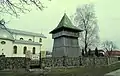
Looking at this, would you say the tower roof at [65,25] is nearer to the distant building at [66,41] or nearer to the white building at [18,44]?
the distant building at [66,41]

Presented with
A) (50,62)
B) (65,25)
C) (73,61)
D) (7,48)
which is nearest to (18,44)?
(7,48)

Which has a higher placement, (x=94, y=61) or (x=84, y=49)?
(x=84, y=49)

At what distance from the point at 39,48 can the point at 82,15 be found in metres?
22.7

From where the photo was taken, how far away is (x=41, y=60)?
26.9 meters

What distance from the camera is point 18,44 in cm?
5506

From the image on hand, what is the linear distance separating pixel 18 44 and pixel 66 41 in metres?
24.0

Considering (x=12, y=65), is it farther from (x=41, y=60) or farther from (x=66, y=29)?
(x=66, y=29)

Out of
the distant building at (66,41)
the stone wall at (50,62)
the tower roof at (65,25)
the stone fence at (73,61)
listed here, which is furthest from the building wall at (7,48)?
the stone fence at (73,61)

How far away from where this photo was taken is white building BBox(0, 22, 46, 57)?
1906 inches

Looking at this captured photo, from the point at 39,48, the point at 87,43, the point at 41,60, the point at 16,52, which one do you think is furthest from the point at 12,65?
the point at 39,48

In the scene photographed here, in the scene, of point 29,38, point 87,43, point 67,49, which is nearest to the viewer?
point 67,49

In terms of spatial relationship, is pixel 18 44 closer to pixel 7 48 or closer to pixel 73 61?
pixel 7 48

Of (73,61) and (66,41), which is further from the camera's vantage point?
(66,41)

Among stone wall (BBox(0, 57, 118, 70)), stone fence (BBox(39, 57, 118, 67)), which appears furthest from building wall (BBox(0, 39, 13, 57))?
stone fence (BBox(39, 57, 118, 67))
